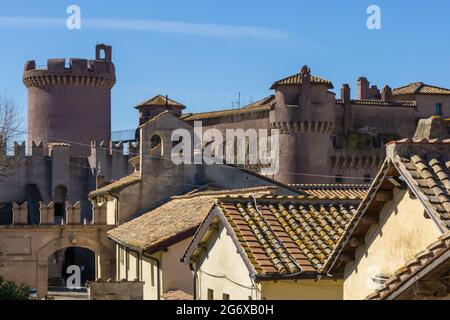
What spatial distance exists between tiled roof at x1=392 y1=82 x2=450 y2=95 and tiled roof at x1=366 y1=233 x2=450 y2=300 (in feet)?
192

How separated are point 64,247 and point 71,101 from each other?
116ft

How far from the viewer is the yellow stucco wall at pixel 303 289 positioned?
1367 cm

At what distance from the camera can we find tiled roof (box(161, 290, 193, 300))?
72.0 feet

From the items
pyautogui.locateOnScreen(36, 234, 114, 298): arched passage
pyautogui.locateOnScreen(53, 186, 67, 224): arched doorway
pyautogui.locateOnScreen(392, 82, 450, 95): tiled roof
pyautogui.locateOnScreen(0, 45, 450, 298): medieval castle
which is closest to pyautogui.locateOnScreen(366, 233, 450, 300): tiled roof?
pyautogui.locateOnScreen(36, 234, 114, 298): arched passage

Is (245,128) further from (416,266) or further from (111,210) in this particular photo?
(416,266)

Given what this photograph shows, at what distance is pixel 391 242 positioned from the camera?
36.1 feet

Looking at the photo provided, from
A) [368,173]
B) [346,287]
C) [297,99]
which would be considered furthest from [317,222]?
[368,173]

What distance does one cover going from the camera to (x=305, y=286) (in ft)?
45.1

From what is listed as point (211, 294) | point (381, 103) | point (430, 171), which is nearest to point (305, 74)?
point (381, 103)

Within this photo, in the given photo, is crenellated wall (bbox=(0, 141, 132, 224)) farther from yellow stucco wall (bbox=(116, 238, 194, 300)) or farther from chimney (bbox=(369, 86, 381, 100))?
yellow stucco wall (bbox=(116, 238, 194, 300))

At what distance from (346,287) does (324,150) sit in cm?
4537

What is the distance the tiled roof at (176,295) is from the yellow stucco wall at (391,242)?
33.2ft

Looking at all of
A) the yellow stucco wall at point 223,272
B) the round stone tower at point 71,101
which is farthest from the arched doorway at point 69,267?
the yellow stucco wall at point 223,272
